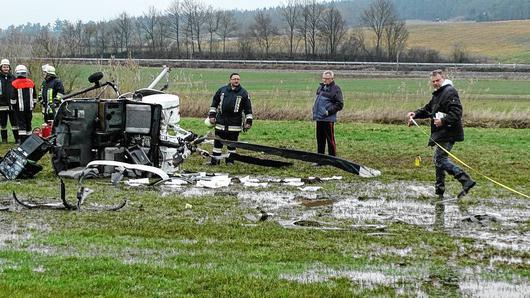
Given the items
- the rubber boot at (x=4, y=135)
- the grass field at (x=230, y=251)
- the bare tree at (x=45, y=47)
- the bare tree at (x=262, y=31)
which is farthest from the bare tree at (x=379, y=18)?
the grass field at (x=230, y=251)

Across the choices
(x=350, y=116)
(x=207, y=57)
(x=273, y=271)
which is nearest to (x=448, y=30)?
(x=207, y=57)

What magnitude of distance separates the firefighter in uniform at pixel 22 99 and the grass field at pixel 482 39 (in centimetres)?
7224

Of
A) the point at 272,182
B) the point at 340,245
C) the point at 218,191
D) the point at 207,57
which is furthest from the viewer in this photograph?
the point at 207,57

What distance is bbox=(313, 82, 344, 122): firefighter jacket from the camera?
48.6 ft

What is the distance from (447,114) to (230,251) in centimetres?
455

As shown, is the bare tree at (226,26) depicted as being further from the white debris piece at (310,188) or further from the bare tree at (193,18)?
the white debris piece at (310,188)

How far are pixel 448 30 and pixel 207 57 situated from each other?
243ft

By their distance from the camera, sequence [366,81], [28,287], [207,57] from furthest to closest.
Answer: [207,57] < [366,81] < [28,287]

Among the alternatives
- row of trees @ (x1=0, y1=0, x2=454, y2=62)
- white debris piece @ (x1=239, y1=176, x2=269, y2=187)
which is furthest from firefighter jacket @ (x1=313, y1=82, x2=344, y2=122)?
row of trees @ (x1=0, y1=0, x2=454, y2=62)

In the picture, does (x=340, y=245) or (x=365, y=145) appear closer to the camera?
(x=340, y=245)

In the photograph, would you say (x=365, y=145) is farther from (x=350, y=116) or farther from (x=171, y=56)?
(x=171, y=56)

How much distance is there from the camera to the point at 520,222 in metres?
9.66

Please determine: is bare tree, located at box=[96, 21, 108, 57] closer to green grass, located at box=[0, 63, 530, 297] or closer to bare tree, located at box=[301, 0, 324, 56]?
bare tree, located at box=[301, 0, 324, 56]

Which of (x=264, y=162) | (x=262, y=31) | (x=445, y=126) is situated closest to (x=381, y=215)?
(x=445, y=126)
